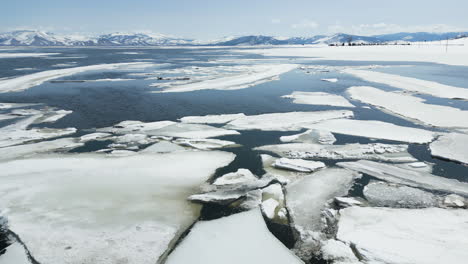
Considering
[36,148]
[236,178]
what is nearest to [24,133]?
[36,148]

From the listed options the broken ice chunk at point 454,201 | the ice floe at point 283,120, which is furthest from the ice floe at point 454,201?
the ice floe at point 283,120

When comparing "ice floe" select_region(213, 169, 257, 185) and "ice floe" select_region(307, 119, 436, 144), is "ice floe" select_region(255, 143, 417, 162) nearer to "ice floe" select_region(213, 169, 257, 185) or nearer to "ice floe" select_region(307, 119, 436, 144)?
"ice floe" select_region(307, 119, 436, 144)

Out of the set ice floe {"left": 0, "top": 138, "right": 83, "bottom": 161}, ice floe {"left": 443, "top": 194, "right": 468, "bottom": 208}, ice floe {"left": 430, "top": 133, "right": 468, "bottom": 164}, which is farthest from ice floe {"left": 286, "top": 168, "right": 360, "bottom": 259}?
ice floe {"left": 0, "top": 138, "right": 83, "bottom": 161}

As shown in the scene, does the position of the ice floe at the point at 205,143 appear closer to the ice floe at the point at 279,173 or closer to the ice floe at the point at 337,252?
the ice floe at the point at 279,173

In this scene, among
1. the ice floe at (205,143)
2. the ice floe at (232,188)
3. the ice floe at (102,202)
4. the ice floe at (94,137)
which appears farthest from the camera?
the ice floe at (94,137)

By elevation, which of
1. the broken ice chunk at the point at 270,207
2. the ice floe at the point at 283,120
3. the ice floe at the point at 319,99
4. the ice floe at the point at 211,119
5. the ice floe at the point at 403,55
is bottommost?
the broken ice chunk at the point at 270,207

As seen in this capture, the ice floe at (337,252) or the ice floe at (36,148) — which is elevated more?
the ice floe at (36,148)

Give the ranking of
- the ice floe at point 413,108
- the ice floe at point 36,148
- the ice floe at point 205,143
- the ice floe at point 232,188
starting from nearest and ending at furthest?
the ice floe at point 232,188, the ice floe at point 36,148, the ice floe at point 205,143, the ice floe at point 413,108
